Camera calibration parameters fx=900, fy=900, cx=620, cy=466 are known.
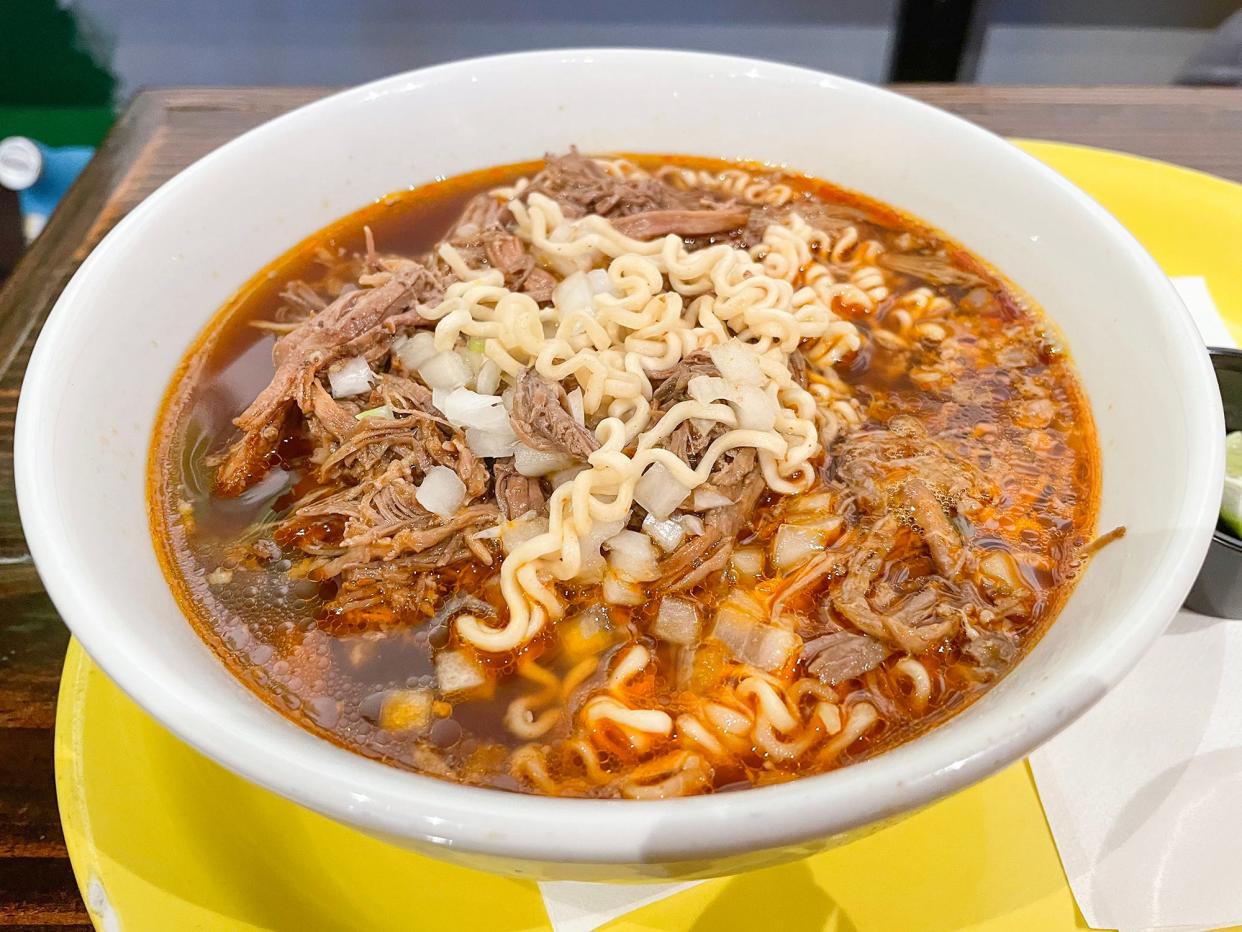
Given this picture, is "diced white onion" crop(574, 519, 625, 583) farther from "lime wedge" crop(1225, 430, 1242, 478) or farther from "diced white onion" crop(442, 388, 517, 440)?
"lime wedge" crop(1225, 430, 1242, 478)

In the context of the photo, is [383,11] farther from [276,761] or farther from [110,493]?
[276,761]

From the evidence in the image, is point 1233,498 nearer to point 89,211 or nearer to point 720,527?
point 720,527

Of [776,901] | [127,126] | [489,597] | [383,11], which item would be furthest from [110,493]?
[383,11]

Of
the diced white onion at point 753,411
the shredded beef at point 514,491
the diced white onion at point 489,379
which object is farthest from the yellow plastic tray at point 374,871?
the diced white onion at point 489,379

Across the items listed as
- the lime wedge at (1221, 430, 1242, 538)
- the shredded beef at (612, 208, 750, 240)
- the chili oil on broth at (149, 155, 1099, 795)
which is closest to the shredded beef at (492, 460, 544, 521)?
the chili oil on broth at (149, 155, 1099, 795)

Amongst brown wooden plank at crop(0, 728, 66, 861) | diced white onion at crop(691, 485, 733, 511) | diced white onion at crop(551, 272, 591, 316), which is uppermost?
diced white onion at crop(551, 272, 591, 316)

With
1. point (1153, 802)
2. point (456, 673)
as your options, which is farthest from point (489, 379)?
point (1153, 802)
